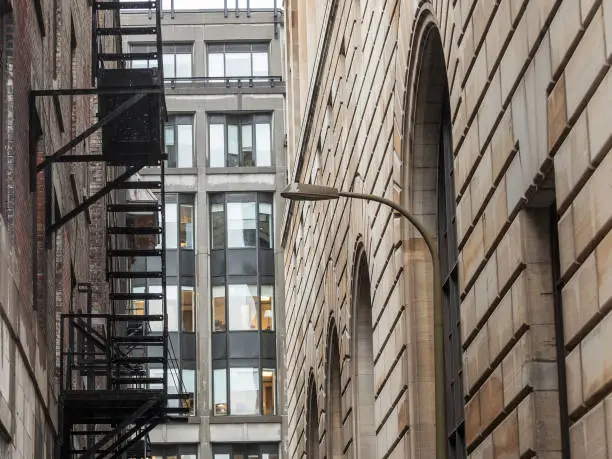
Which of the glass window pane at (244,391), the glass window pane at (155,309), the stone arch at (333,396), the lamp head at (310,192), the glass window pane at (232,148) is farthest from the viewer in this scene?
the glass window pane at (232,148)

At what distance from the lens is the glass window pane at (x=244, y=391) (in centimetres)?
7069

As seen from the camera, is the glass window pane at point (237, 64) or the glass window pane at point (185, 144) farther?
the glass window pane at point (237, 64)

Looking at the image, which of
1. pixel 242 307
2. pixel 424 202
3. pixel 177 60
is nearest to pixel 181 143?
pixel 177 60

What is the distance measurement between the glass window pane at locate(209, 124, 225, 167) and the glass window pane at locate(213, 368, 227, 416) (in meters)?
10.2

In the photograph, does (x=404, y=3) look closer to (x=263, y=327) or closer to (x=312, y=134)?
(x=312, y=134)

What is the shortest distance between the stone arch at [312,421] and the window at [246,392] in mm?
25192

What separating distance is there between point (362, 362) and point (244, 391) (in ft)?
129

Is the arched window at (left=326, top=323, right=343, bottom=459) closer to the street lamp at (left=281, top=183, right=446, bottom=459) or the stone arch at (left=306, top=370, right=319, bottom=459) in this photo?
the stone arch at (left=306, top=370, right=319, bottom=459)

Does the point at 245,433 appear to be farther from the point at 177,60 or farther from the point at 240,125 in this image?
the point at 177,60

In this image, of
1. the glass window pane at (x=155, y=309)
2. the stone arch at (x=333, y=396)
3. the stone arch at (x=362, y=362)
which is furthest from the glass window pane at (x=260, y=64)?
the stone arch at (x=362, y=362)

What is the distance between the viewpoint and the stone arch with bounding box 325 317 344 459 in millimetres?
36844

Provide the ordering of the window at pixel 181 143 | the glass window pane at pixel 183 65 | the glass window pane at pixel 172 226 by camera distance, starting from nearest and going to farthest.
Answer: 1. the glass window pane at pixel 172 226
2. the window at pixel 181 143
3. the glass window pane at pixel 183 65

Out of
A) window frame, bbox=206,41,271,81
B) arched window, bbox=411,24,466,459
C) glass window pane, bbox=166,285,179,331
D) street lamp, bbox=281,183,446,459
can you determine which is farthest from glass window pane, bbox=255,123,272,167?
street lamp, bbox=281,183,446,459

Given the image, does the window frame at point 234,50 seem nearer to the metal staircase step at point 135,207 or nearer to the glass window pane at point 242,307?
the glass window pane at point 242,307
